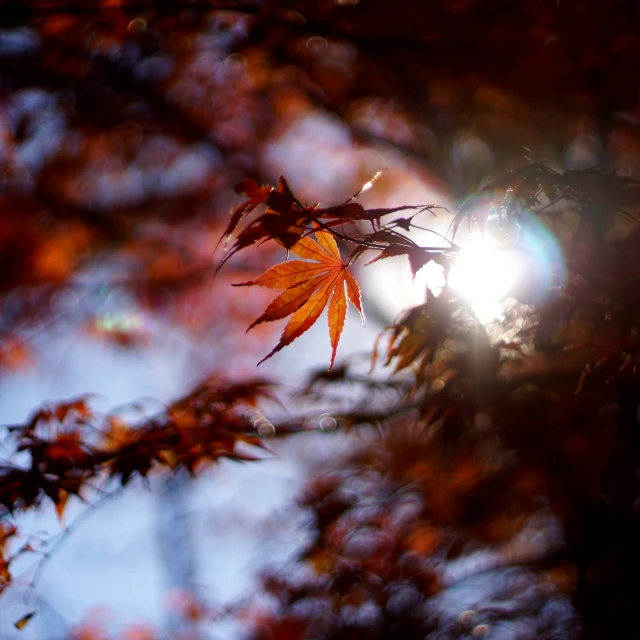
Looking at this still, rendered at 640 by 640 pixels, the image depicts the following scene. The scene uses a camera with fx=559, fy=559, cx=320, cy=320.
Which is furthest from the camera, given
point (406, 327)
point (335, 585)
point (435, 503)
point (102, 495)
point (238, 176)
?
point (238, 176)

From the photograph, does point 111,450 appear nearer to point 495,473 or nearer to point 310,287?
point 310,287

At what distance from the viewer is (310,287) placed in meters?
1.27

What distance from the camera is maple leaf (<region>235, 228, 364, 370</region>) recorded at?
1219mm

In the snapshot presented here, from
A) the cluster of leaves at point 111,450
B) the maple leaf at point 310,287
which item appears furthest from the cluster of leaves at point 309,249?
the cluster of leaves at point 111,450

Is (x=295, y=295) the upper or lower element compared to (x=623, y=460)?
lower

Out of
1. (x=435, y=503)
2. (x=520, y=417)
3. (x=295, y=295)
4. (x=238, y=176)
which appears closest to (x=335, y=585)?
(x=435, y=503)

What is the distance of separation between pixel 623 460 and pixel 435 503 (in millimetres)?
1270

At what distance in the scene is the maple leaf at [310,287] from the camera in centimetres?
122

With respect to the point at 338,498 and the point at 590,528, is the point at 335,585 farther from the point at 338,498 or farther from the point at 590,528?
the point at 590,528

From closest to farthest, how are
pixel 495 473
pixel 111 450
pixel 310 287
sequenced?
pixel 310 287
pixel 111 450
pixel 495 473

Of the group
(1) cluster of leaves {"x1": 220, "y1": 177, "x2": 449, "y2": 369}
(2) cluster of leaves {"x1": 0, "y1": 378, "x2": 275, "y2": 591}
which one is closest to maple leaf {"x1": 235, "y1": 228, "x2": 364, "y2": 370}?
(1) cluster of leaves {"x1": 220, "y1": 177, "x2": 449, "y2": 369}

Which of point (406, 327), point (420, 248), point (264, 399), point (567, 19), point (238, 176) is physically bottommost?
point (420, 248)

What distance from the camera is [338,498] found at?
3.70 metres

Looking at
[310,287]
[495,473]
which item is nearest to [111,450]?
[310,287]
